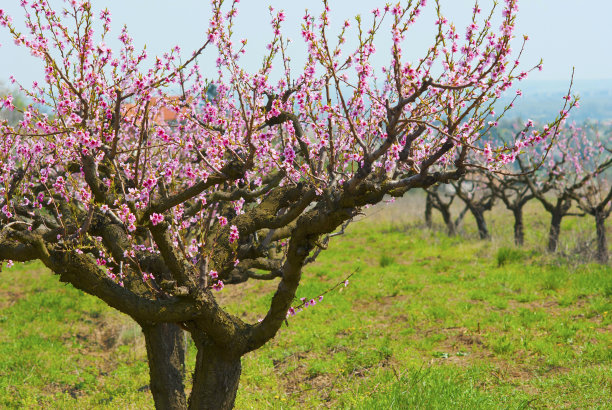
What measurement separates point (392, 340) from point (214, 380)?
5.18 m

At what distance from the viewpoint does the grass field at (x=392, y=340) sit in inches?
291

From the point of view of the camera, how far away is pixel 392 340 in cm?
972

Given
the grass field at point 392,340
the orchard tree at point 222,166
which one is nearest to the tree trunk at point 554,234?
the grass field at point 392,340

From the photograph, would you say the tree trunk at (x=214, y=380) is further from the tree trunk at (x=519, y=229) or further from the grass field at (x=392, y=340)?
the tree trunk at (x=519, y=229)

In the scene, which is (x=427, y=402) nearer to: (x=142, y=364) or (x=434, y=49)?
(x=434, y=49)

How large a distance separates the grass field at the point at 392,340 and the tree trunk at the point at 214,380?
82.5 inches

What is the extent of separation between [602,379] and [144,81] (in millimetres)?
7090

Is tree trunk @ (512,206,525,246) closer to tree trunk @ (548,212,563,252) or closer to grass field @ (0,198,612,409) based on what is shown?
tree trunk @ (548,212,563,252)

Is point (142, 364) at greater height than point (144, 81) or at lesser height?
lesser

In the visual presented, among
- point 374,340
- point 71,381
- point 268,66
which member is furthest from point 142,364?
point 268,66

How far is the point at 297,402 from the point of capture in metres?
7.65

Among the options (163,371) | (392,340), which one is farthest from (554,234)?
(163,371)

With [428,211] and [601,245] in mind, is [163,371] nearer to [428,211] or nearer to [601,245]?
[601,245]

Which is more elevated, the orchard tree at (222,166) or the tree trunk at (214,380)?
the orchard tree at (222,166)
